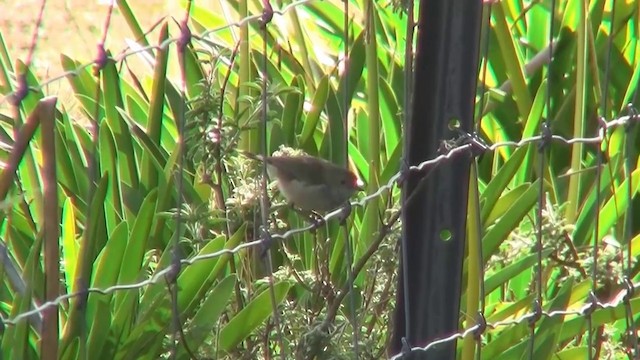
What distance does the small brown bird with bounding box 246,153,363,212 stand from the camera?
173 cm

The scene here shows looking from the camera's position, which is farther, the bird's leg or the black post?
the bird's leg

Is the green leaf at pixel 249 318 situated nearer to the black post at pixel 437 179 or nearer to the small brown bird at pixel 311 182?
the small brown bird at pixel 311 182

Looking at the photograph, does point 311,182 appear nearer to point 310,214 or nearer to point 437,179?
Result: point 310,214

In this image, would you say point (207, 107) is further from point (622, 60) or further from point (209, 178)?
point (622, 60)

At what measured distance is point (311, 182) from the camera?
1.73 m

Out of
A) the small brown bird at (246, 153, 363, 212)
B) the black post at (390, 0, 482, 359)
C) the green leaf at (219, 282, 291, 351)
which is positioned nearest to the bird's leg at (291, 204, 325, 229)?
the small brown bird at (246, 153, 363, 212)

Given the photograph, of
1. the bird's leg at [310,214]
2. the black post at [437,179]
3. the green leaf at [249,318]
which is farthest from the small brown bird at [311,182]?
the black post at [437,179]

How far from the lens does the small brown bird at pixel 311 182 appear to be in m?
1.73

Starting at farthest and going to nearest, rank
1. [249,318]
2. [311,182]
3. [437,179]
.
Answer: [249,318], [311,182], [437,179]

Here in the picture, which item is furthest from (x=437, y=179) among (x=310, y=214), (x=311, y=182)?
(x=310, y=214)

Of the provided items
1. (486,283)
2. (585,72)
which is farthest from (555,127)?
(486,283)

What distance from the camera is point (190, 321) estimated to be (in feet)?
6.20

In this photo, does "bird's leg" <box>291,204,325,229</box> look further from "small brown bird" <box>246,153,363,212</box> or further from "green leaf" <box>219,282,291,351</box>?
"green leaf" <box>219,282,291,351</box>

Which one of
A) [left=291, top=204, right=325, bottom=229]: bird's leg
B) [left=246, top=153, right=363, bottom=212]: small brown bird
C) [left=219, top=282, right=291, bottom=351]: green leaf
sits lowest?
[left=219, top=282, right=291, bottom=351]: green leaf
